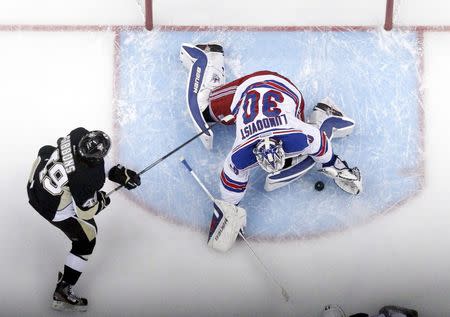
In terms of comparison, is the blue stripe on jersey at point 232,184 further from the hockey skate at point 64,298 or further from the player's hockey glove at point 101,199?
the hockey skate at point 64,298

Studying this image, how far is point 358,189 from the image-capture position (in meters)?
4.34

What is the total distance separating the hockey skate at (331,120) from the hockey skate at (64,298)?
1.86 meters

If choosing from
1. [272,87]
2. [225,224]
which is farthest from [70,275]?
[272,87]

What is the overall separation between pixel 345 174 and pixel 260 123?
717mm

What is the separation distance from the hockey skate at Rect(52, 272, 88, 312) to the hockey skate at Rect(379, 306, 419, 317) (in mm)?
1884

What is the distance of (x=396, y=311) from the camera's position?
4.04 meters

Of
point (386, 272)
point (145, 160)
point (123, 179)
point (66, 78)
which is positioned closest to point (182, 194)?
point (145, 160)

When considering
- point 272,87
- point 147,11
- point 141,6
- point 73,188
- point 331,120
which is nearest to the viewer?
point 73,188

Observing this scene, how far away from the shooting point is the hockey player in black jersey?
3617mm

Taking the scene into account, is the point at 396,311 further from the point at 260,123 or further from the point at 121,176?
the point at 121,176

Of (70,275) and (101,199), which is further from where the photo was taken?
(70,275)

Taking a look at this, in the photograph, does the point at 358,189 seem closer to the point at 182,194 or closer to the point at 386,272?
the point at 386,272

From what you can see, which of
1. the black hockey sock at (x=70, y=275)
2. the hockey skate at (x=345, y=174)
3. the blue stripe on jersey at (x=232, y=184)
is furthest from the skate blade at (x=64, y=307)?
the hockey skate at (x=345, y=174)

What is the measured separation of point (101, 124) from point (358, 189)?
1.73 meters
